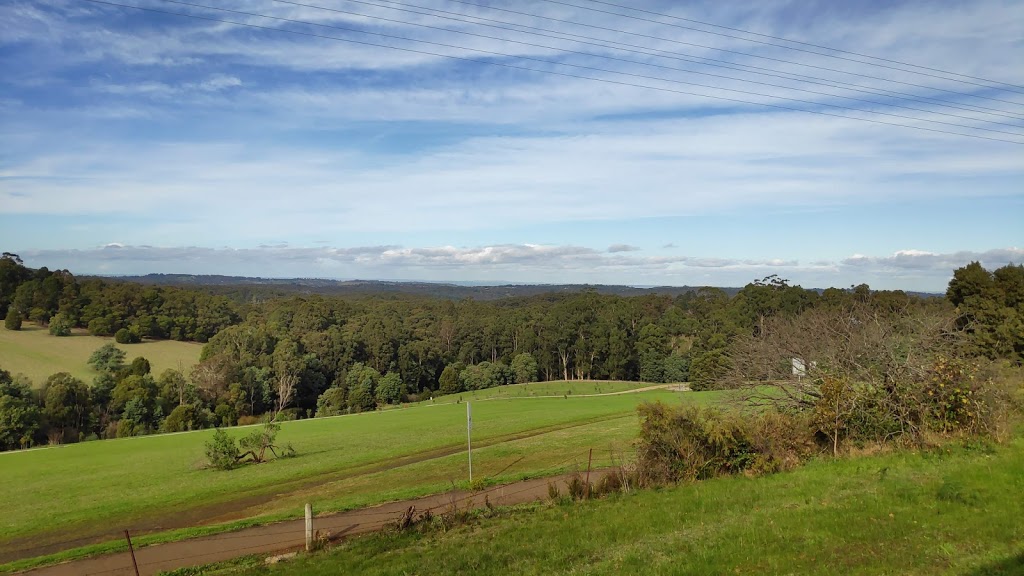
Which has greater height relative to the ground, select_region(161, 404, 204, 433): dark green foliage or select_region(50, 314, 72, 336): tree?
select_region(50, 314, 72, 336): tree

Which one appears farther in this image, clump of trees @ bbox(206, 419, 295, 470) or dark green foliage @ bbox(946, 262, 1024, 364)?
dark green foliage @ bbox(946, 262, 1024, 364)

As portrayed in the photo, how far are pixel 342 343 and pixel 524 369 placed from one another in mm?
26651

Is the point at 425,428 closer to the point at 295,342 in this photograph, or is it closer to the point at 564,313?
the point at 295,342

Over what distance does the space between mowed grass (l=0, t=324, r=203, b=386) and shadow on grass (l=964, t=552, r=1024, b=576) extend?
245ft

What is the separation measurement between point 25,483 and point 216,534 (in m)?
17.0

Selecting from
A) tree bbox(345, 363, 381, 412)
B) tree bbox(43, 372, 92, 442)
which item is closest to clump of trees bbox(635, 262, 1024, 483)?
tree bbox(43, 372, 92, 442)

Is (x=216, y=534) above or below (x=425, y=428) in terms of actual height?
above

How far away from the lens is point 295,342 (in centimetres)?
8019

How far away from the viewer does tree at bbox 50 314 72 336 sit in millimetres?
80125

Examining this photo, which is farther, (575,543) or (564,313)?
(564,313)

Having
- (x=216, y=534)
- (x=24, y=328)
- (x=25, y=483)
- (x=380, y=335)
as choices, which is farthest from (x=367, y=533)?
(x=24, y=328)

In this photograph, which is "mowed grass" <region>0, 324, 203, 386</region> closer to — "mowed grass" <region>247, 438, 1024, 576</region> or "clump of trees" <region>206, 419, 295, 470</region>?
"clump of trees" <region>206, 419, 295, 470</region>

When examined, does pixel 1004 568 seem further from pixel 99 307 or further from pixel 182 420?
pixel 99 307

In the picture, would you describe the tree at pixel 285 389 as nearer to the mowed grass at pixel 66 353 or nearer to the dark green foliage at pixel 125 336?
the mowed grass at pixel 66 353
